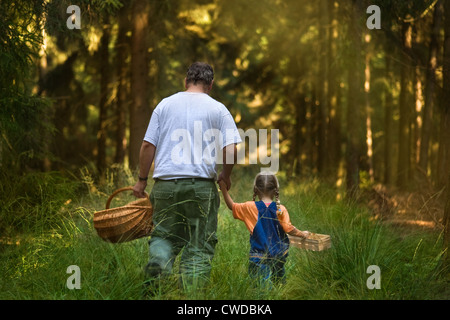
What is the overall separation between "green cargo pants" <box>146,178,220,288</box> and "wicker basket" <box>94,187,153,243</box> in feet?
0.66

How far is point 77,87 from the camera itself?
1641 cm

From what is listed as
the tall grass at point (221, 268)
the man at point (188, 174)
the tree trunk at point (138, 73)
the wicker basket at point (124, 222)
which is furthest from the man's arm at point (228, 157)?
the tree trunk at point (138, 73)

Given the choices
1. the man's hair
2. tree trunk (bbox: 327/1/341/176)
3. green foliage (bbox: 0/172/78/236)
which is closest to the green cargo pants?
the man's hair

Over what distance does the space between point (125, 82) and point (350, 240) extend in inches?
441

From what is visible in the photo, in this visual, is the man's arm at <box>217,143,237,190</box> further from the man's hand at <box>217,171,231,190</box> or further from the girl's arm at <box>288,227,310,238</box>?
the girl's arm at <box>288,227,310,238</box>

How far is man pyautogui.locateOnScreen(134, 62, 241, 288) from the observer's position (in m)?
4.48

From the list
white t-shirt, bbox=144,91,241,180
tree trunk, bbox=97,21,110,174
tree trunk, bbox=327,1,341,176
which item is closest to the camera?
white t-shirt, bbox=144,91,241,180

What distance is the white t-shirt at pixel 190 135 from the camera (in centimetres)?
449

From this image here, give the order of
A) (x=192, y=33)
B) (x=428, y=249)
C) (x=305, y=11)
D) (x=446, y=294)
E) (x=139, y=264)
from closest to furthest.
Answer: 1. (x=446, y=294)
2. (x=139, y=264)
3. (x=428, y=249)
4. (x=192, y=33)
5. (x=305, y=11)

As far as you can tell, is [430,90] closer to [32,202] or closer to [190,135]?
[32,202]

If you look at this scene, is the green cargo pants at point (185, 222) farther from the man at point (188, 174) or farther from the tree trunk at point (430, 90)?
the tree trunk at point (430, 90)

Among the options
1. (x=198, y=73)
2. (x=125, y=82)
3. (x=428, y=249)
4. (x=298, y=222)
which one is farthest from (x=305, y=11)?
(x=198, y=73)

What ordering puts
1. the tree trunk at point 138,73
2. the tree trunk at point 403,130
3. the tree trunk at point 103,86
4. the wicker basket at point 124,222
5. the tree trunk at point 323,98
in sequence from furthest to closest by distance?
the tree trunk at point 403,130
the tree trunk at point 323,98
the tree trunk at point 103,86
the tree trunk at point 138,73
the wicker basket at point 124,222
